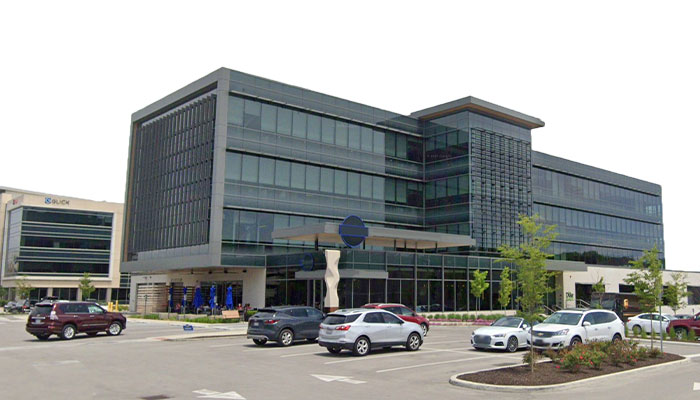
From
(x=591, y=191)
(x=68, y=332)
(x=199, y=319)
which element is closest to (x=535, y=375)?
(x=68, y=332)

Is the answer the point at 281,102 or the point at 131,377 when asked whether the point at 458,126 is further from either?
the point at 131,377

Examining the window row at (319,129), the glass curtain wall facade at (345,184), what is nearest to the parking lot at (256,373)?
the glass curtain wall facade at (345,184)

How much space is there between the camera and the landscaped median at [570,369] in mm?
15328

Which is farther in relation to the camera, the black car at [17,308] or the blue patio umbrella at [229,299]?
the black car at [17,308]

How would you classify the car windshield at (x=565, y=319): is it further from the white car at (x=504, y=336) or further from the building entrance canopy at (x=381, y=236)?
the building entrance canopy at (x=381, y=236)

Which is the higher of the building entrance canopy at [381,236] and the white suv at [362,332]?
the building entrance canopy at [381,236]

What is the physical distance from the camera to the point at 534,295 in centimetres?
1831

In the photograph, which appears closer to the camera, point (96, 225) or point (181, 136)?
point (181, 136)

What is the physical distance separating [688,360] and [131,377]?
17.9 m

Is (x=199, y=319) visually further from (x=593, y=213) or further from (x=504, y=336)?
(x=593, y=213)

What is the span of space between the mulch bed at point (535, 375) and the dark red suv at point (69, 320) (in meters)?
20.7

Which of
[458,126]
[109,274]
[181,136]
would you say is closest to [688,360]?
[458,126]

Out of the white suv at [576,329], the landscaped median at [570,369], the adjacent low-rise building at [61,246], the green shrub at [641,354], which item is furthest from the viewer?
the adjacent low-rise building at [61,246]

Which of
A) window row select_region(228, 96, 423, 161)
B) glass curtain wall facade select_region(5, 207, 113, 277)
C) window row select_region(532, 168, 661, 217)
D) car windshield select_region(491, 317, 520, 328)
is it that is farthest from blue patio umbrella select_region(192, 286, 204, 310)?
glass curtain wall facade select_region(5, 207, 113, 277)
